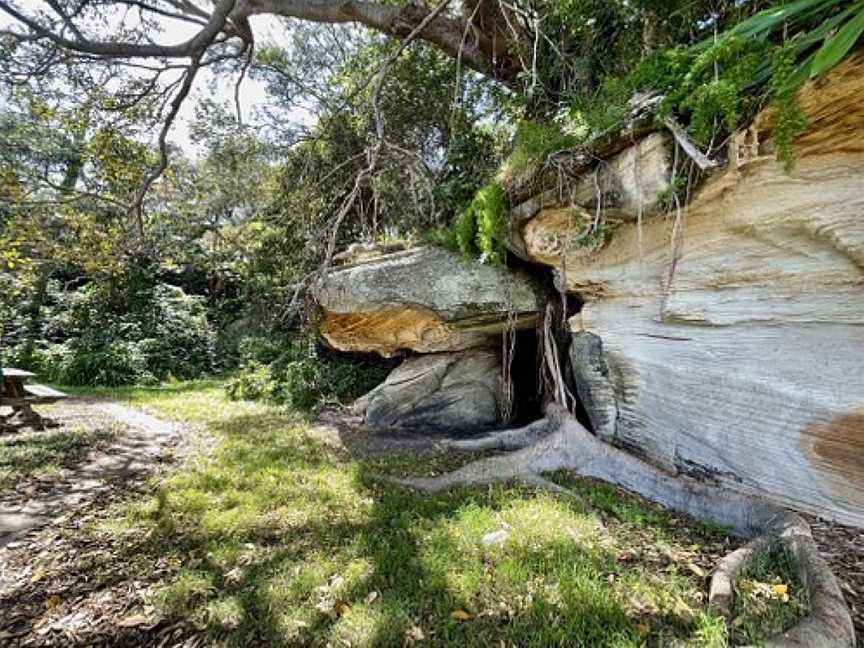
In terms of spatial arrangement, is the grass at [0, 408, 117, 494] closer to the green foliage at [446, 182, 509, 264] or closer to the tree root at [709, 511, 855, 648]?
the green foliage at [446, 182, 509, 264]

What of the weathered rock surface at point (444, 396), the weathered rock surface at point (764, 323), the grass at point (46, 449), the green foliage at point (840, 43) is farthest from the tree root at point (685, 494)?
the grass at point (46, 449)

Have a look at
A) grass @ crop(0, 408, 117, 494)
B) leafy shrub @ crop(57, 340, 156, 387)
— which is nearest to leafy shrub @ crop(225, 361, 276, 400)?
grass @ crop(0, 408, 117, 494)

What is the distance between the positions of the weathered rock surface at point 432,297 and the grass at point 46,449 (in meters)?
3.43

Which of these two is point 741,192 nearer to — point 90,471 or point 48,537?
point 48,537

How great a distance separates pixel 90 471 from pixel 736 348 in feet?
20.7

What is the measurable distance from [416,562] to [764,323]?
2991mm

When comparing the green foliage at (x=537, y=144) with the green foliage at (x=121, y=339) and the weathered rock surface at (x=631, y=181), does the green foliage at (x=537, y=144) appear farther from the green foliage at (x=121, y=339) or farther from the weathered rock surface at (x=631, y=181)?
the green foliage at (x=121, y=339)

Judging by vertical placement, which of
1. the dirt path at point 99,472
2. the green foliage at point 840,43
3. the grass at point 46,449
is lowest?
the dirt path at point 99,472

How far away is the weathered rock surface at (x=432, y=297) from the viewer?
5320mm

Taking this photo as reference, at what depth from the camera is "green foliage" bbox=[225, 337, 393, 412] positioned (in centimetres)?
773

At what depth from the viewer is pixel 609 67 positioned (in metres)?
4.61

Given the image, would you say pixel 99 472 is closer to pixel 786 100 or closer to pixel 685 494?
pixel 685 494

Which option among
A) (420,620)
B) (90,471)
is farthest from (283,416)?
(420,620)

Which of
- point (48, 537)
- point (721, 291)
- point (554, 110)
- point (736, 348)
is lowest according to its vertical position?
point (48, 537)
